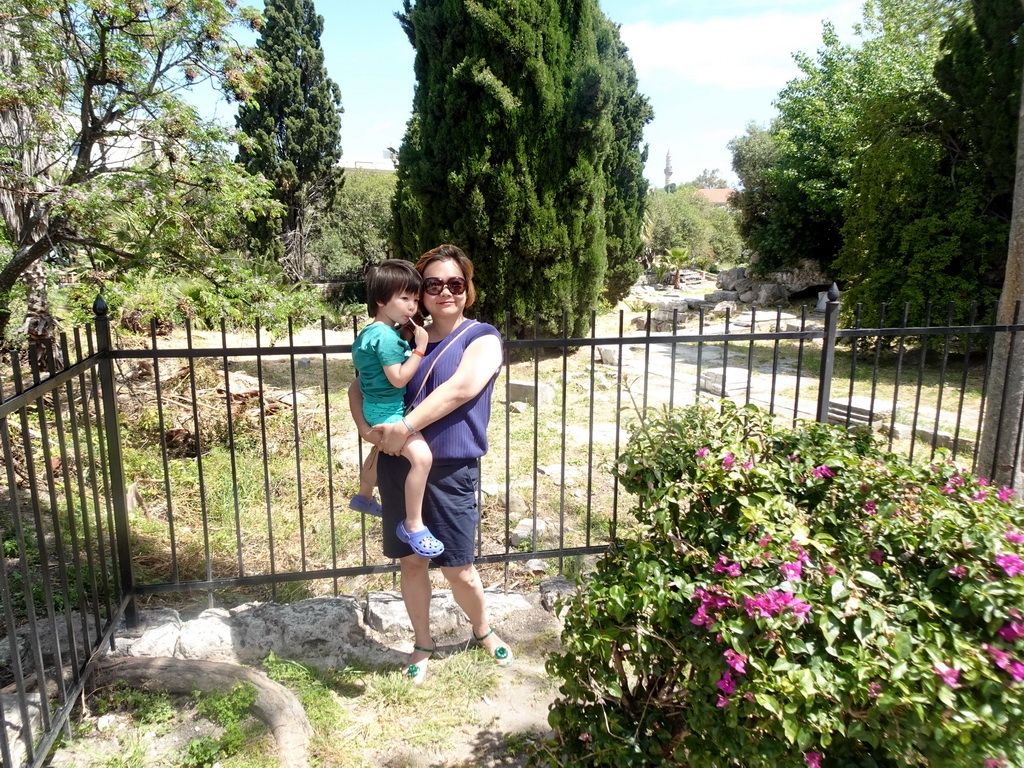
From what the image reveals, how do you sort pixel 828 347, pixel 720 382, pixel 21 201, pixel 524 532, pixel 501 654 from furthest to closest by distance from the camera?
1. pixel 720 382
2. pixel 21 201
3. pixel 524 532
4. pixel 828 347
5. pixel 501 654

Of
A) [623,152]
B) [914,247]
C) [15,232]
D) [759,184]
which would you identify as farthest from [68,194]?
[759,184]

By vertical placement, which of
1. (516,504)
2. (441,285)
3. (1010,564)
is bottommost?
(516,504)

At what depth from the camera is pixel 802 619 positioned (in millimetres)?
1507

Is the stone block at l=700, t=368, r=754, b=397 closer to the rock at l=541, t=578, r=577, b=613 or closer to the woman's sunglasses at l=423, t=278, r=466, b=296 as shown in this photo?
the rock at l=541, t=578, r=577, b=613

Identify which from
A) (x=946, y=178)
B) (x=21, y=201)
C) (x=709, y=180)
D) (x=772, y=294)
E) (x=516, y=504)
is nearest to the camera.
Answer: (x=516, y=504)

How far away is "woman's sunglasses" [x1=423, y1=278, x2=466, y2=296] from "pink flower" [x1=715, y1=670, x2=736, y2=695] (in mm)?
1522

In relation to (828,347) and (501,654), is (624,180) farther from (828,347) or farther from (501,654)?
(501,654)

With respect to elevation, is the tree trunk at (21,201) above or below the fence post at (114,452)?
above

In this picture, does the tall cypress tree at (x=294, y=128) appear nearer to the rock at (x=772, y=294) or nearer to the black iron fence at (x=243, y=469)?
the black iron fence at (x=243, y=469)

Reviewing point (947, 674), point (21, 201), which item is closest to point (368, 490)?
point (947, 674)

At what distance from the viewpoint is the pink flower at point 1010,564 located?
1.53 metres

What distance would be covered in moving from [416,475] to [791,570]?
4.17ft

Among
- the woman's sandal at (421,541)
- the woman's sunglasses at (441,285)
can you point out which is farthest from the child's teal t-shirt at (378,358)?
the woman's sandal at (421,541)

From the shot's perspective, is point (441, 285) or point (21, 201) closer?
point (441, 285)
